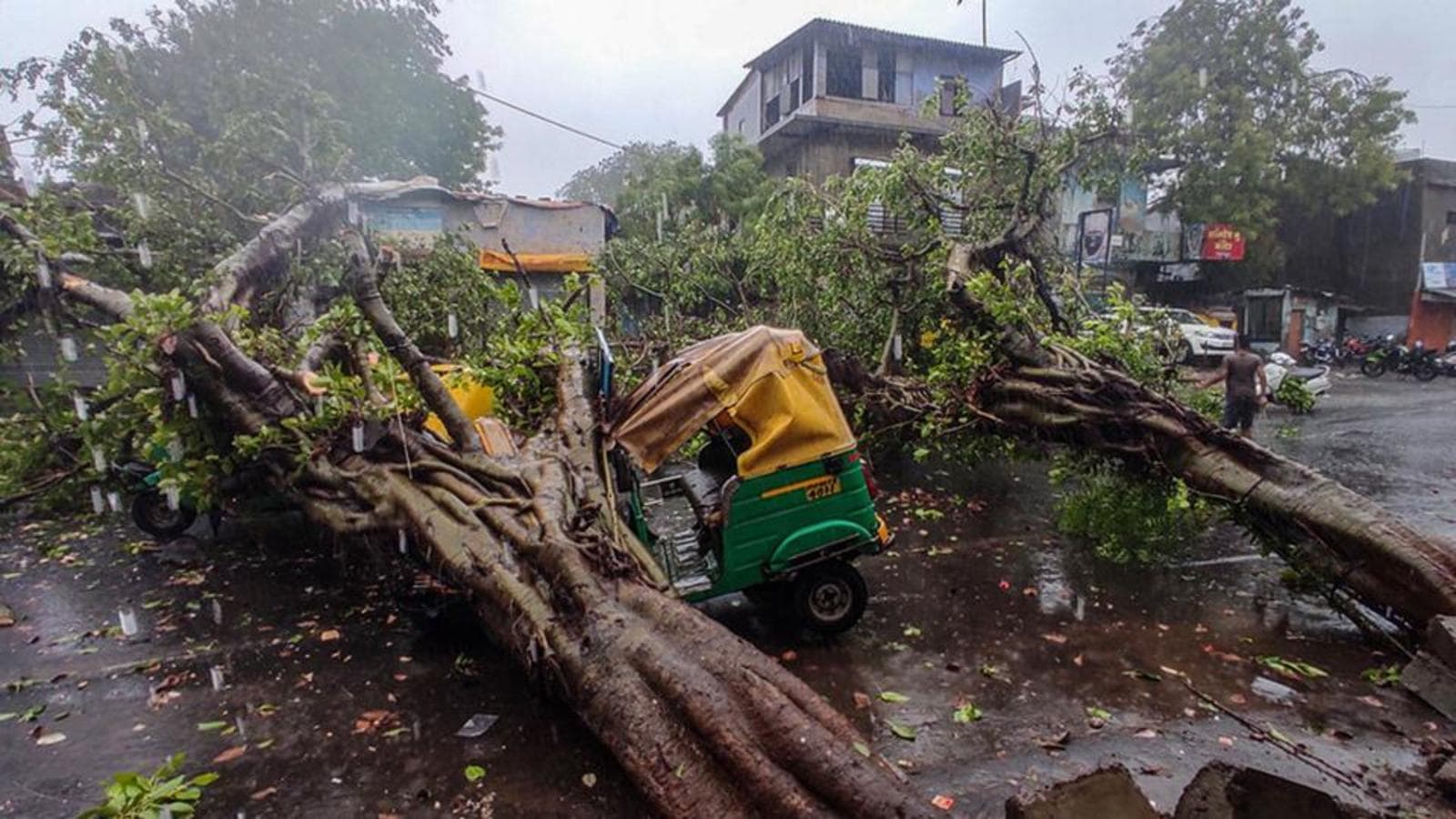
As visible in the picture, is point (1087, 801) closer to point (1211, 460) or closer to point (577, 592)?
point (577, 592)

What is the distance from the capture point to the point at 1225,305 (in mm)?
25953

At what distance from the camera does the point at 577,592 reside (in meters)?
3.60

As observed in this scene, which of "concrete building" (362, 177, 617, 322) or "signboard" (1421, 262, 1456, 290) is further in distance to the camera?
"signboard" (1421, 262, 1456, 290)

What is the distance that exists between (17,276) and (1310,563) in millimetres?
11112

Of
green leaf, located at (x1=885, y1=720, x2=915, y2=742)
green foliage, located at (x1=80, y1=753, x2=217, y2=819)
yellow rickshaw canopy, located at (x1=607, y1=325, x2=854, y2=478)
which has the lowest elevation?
green leaf, located at (x1=885, y1=720, x2=915, y2=742)

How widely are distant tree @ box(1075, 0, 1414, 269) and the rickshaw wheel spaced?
23.7 meters

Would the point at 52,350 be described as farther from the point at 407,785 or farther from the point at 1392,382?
the point at 1392,382

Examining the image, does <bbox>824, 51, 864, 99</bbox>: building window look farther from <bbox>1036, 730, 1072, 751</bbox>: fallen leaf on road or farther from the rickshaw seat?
<bbox>1036, 730, 1072, 751</bbox>: fallen leaf on road

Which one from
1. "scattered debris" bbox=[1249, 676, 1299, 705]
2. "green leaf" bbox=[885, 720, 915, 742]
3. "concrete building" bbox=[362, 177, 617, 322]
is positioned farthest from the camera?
"concrete building" bbox=[362, 177, 617, 322]

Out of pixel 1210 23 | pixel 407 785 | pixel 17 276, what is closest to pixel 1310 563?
pixel 407 785

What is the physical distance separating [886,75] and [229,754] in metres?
23.7

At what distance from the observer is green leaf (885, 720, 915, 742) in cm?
388

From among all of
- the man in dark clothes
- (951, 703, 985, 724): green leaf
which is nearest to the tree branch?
(951, 703, 985, 724): green leaf

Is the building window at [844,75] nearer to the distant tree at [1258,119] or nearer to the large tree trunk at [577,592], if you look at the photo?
the distant tree at [1258,119]
